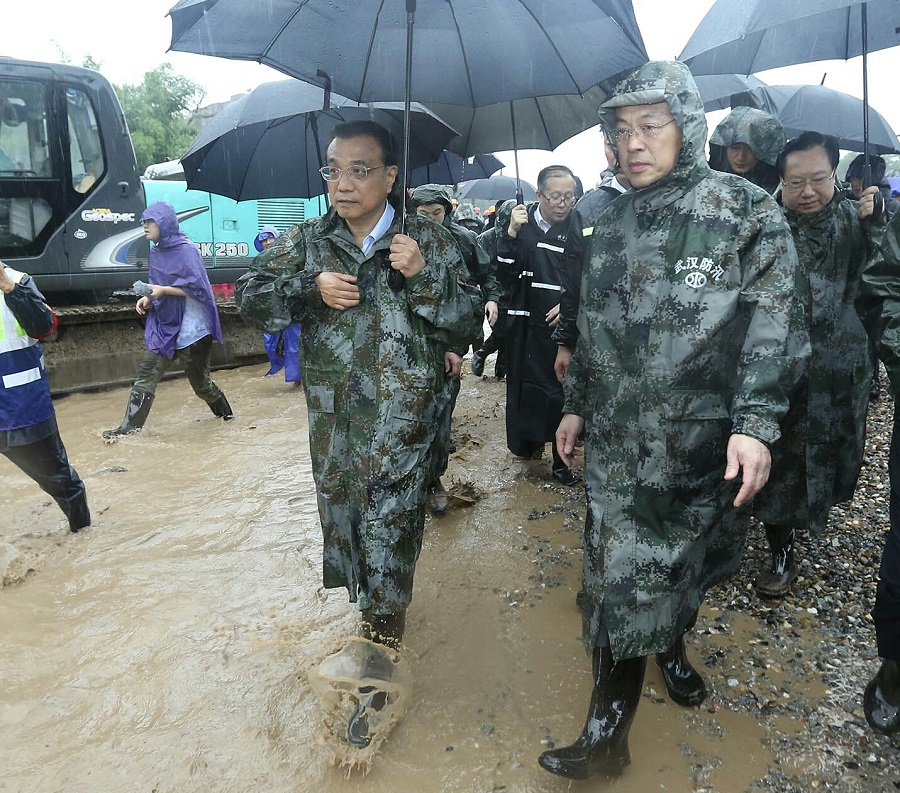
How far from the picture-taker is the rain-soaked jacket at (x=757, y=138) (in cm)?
370

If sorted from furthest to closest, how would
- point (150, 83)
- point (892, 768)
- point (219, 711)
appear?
point (150, 83)
point (219, 711)
point (892, 768)

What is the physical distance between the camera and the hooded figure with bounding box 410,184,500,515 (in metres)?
2.94

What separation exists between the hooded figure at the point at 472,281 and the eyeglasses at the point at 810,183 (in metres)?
1.47

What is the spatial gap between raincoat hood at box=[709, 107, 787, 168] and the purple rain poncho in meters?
4.41

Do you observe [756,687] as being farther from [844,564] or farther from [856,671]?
[844,564]

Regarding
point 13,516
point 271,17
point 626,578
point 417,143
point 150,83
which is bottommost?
point 13,516

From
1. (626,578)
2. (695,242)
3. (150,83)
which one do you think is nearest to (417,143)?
(695,242)

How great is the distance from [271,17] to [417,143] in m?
1.11

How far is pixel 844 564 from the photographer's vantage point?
3.55m

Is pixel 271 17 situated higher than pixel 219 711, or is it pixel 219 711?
pixel 271 17

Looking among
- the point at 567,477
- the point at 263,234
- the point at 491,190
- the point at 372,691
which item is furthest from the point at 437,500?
the point at 491,190

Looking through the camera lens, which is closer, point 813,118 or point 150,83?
point 813,118

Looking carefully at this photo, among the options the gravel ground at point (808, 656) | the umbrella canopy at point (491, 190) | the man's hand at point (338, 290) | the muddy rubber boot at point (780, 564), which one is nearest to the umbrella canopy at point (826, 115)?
the gravel ground at point (808, 656)

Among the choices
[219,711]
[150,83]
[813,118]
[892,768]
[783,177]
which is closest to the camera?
[892,768]
